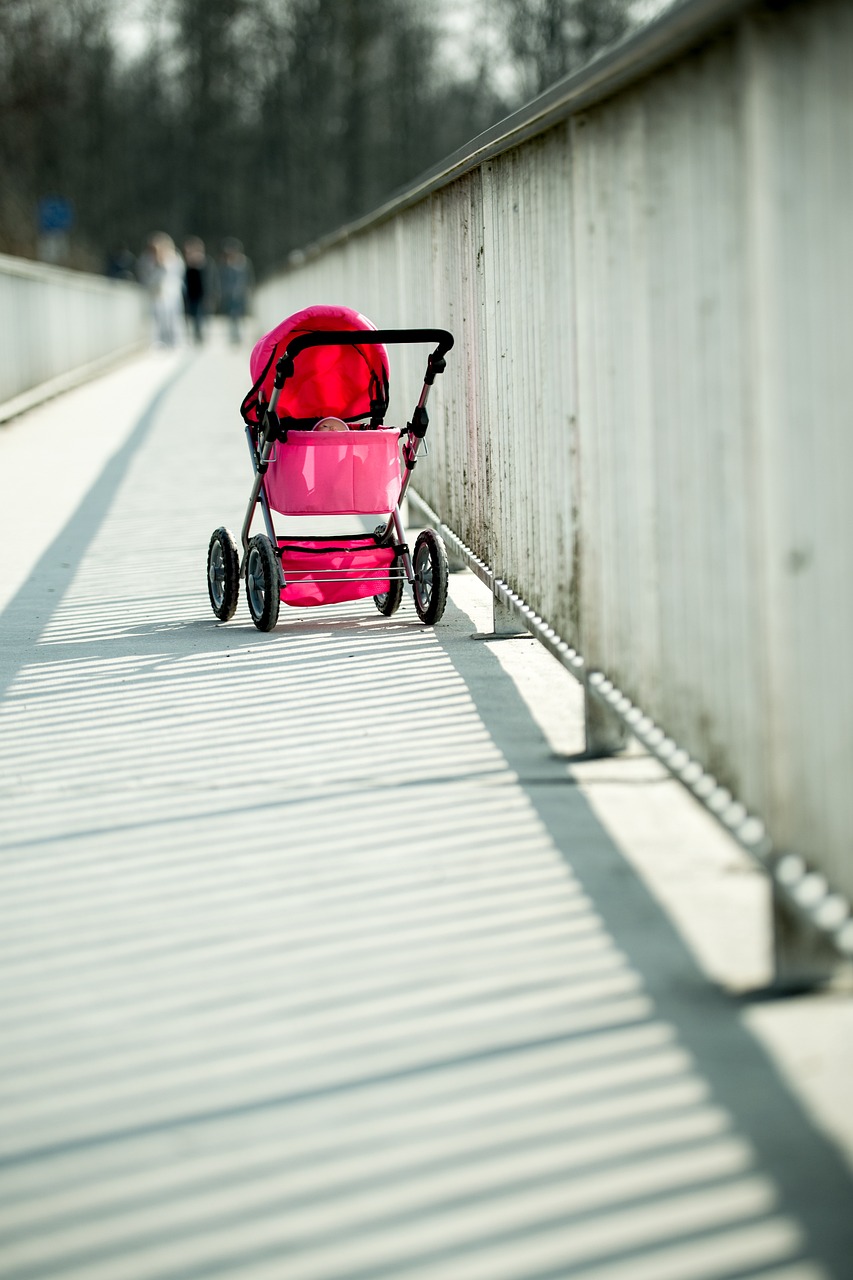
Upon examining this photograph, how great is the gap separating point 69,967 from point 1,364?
1439 cm

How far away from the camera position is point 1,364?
17469 millimetres

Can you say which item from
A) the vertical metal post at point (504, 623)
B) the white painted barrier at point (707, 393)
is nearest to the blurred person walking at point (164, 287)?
the vertical metal post at point (504, 623)

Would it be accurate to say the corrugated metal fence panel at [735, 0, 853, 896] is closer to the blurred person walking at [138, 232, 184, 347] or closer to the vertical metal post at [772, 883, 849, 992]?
the vertical metal post at [772, 883, 849, 992]

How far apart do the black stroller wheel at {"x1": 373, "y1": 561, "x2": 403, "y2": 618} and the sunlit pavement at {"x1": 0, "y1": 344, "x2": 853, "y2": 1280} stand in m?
1.10

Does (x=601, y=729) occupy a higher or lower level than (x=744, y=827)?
lower

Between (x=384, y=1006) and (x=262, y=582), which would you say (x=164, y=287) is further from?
(x=384, y=1006)

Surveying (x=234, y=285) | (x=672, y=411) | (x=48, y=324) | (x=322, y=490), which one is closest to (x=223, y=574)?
(x=322, y=490)

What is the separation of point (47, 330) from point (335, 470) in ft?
50.4

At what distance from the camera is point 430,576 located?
736cm

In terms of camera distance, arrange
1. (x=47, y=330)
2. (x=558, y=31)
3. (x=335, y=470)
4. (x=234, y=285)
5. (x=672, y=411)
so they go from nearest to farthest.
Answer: (x=672, y=411)
(x=335, y=470)
(x=47, y=330)
(x=234, y=285)
(x=558, y=31)

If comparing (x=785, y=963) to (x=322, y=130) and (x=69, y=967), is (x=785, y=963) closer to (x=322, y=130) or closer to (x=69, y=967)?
(x=69, y=967)

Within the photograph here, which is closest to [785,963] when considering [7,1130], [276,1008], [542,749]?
[276,1008]

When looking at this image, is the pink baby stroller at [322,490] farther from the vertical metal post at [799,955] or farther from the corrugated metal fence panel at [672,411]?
the vertical metal post at [799,955]

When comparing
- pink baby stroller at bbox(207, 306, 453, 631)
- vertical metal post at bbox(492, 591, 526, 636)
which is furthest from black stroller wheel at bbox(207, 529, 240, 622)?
vertical metal post at bbox(492, 591, 526, 636)
